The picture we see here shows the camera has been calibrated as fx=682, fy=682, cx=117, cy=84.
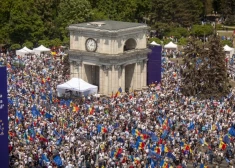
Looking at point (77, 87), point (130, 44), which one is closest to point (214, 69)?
point (130, 44)

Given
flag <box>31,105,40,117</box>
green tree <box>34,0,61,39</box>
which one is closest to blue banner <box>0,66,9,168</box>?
flag <box>31,105,40,117</box>

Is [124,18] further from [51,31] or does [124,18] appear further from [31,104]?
[31,104]

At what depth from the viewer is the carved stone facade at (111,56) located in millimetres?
→ 72562

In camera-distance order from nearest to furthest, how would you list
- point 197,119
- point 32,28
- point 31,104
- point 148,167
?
point 148,167 → point 197,119 → point 31,104 → point 32,28

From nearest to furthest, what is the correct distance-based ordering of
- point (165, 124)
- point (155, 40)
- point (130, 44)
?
point (165, 124)
point (130, 44)
point (155, 40)

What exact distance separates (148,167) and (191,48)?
2810 cm

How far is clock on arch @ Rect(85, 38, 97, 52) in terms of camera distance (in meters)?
Answer: 73.6

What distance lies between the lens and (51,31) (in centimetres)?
10294

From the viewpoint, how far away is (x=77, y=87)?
70.4 meters

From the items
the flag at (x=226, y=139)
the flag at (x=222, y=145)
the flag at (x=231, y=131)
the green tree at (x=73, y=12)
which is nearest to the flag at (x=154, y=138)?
the flag at (x=222, y=145)

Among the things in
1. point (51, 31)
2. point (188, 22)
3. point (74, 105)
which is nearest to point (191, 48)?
point (74, 105)

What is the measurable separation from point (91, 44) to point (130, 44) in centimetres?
486

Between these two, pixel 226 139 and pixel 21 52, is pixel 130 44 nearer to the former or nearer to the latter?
pixel 21 52

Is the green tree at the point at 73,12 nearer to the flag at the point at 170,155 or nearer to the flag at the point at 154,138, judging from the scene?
the flag at the point at 154,138
